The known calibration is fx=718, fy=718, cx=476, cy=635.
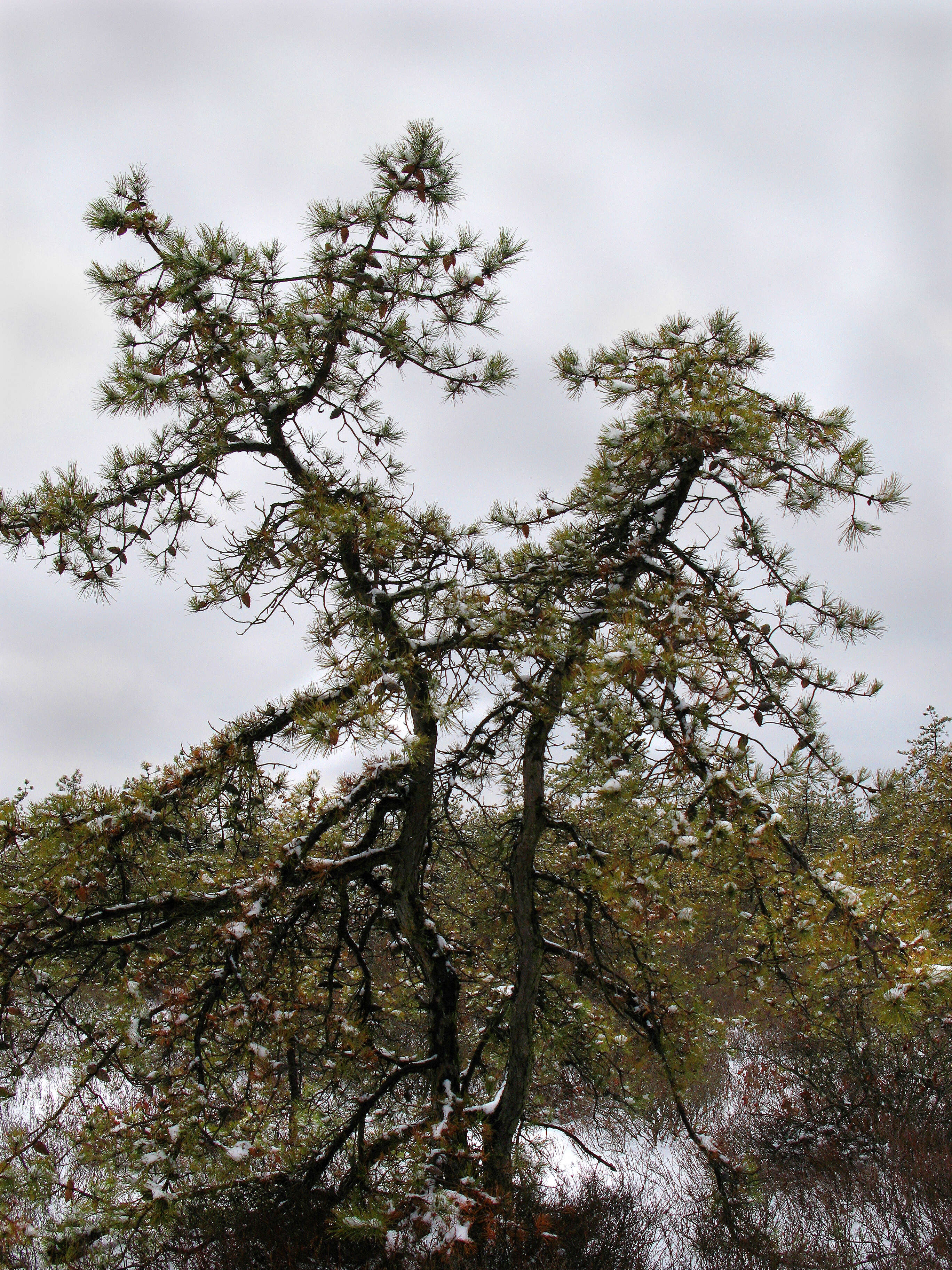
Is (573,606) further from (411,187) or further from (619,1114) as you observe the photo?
(619,1114)

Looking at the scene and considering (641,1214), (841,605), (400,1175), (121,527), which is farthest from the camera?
(641,1214)

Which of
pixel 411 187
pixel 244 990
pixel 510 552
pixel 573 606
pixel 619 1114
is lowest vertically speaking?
pixel 619 1114

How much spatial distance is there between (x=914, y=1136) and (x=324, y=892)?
5.69 meters

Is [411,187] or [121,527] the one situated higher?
[411,187]

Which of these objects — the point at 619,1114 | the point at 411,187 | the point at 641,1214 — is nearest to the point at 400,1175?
the point at 641,1214

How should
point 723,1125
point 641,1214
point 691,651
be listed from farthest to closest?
point 723,1125 → point 641,1214 → point 691,651

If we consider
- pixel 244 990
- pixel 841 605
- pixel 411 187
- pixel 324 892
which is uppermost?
pixel 411 187

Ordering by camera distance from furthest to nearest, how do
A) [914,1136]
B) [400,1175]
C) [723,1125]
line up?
[723,1125], [914,1136], [400,1175]

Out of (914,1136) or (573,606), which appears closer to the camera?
(573,606)

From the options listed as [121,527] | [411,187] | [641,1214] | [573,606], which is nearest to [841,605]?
[573,606]

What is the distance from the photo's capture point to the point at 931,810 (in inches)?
324

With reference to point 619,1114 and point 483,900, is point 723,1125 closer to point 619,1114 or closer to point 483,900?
point 619,1114

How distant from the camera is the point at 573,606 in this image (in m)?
4.14

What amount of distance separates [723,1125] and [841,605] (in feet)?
23.5
